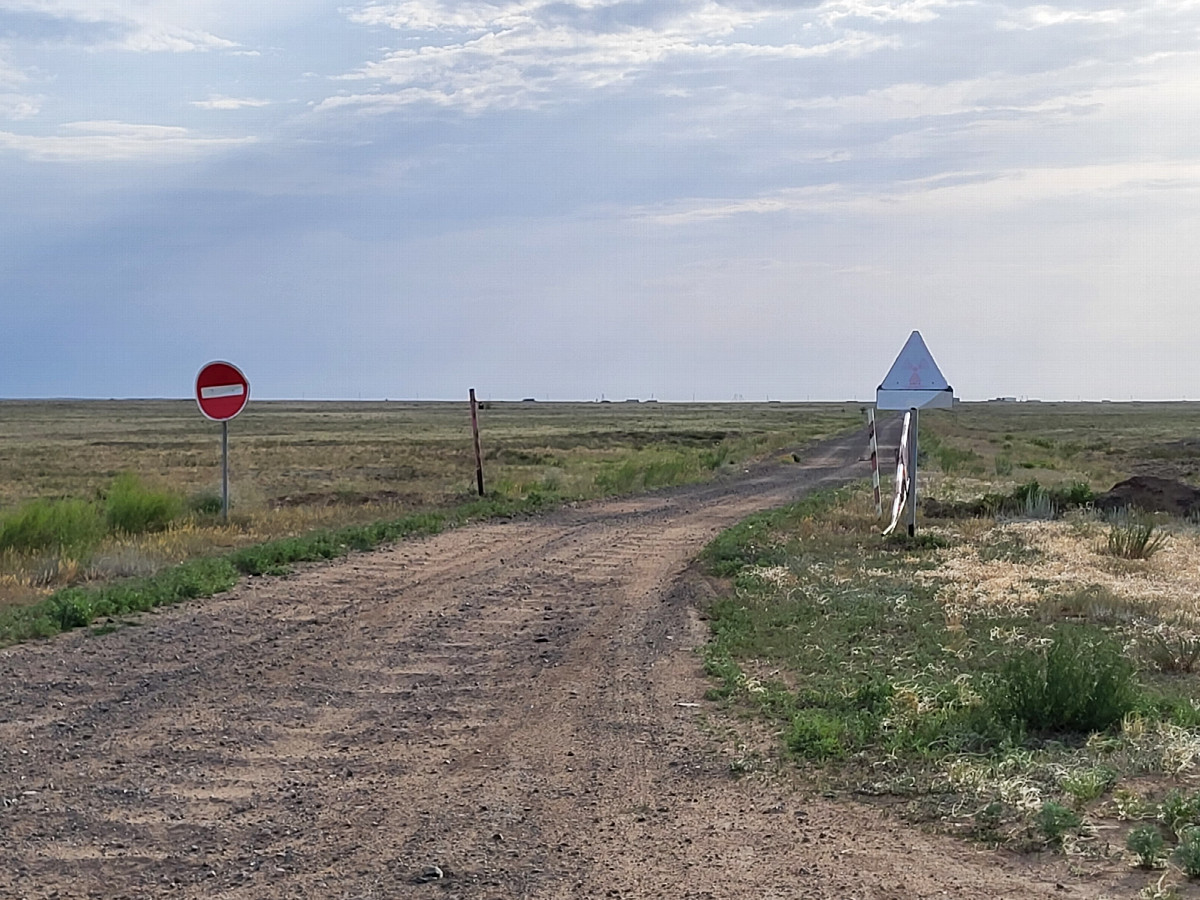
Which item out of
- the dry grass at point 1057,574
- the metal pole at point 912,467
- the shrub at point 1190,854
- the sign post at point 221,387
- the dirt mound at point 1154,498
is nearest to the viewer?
the shrub at point 1190,854

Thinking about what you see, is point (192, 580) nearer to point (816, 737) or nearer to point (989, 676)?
point (816, 737)

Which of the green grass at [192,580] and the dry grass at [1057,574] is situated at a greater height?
the green grass at [192,580]

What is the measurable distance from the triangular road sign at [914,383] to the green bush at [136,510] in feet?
33.6

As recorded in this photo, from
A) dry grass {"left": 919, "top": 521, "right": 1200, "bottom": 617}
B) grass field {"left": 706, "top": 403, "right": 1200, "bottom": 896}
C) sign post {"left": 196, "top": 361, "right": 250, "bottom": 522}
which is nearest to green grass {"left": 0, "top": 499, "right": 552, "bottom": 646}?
sign post {"left": 196, "top": 361, "right": 250, "bottom": 522}

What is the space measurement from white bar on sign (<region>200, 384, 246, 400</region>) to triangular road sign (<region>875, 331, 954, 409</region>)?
839cm

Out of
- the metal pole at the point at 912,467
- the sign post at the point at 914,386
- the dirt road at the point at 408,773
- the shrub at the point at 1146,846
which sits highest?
the sign post at the point at 914,386

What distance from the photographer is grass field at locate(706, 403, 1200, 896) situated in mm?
5262

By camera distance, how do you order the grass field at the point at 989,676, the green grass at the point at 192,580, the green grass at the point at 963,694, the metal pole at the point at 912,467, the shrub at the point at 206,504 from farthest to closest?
1. the shrub at the point at 206,504
2. the metal pole at the point at 912,467
3. the green grass at the point at 192,580
4. the green grass at the point at 963,694
5. the grass field at the point at 989,676

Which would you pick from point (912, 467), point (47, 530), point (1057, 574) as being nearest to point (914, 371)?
point (912, 467)

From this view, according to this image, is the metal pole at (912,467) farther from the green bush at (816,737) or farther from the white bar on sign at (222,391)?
the white bar on sign at (222,391)

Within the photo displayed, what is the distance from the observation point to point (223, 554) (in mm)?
13742

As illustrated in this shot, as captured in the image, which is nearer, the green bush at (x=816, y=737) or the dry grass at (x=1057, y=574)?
the green bush at (x=816, y=737)

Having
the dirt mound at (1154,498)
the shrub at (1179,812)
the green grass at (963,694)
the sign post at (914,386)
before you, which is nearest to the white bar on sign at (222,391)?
the green grass at (963,694)

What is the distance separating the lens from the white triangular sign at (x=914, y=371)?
47.0 feet
